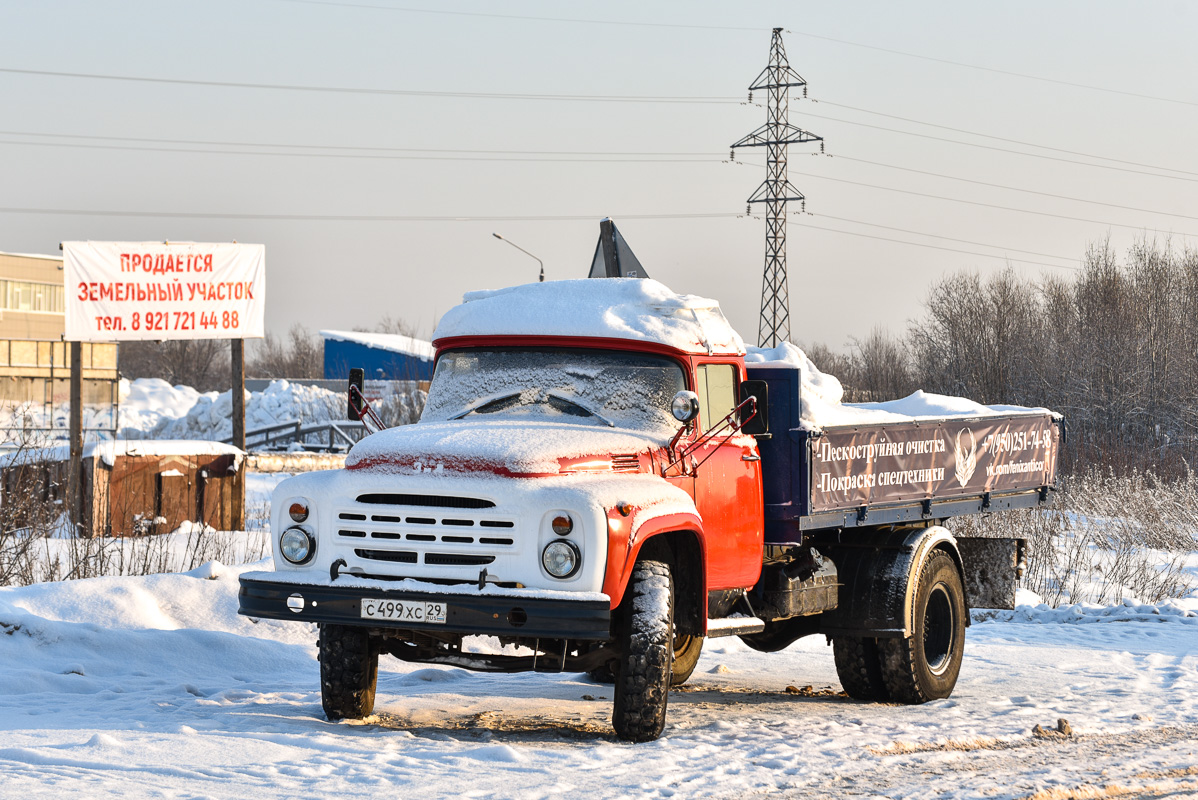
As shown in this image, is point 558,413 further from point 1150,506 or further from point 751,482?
point 1150,506

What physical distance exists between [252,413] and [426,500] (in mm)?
49882

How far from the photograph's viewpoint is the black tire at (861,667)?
9.22 meters

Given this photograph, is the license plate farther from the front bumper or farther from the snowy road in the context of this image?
the snowy road

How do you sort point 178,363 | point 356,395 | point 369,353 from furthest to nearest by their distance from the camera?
point 178,363
point 369,353
point 356,395

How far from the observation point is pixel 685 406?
24.7 ft

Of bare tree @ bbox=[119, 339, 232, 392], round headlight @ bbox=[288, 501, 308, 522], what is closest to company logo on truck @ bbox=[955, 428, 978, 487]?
round headlight @ bbox=[288, 501, 308, 522]

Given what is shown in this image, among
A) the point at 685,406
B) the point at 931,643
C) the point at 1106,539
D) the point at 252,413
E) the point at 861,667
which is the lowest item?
the point at 861,667

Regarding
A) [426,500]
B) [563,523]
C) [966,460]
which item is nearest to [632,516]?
[563,523]

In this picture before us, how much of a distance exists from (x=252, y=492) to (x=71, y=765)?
69.0 feet

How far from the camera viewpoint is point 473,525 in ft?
22.0

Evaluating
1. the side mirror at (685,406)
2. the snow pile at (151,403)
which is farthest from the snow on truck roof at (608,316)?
the snow pile at (151,403)

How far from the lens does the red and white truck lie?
6.68 metres

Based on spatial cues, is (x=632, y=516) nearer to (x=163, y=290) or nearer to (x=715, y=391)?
(x=715, y=391)

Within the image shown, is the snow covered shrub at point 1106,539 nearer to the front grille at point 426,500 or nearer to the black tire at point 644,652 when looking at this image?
the black tire at point 644,652
